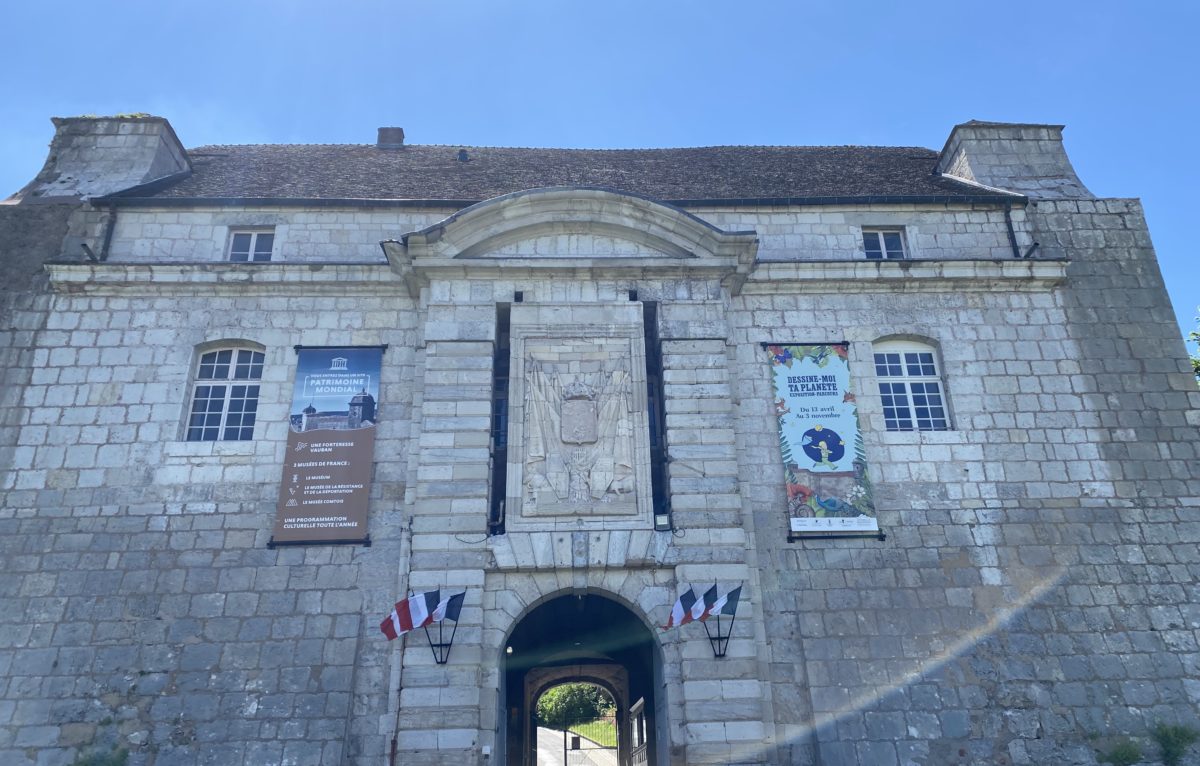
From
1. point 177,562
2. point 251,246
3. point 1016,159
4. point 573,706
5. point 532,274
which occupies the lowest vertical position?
point 573,706

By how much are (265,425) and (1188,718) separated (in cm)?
1153

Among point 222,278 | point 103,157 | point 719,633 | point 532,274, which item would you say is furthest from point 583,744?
point 103,157

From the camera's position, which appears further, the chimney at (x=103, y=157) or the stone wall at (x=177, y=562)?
the chimney at (x=103, y=157)

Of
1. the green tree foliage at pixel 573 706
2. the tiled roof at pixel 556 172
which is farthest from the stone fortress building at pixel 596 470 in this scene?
the green tree foliage at pixel 573 706

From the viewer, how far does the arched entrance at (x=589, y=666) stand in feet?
38.1

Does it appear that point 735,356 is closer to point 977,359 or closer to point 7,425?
point 977,359

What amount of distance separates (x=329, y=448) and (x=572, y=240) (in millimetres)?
4205

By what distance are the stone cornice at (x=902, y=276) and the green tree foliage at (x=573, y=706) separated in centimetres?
2266

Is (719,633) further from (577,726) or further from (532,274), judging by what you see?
(577,726)

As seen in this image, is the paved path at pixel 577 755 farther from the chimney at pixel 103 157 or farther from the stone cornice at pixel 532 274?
the chimney at pixel 103 157

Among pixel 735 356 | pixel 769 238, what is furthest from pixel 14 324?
pixel 769 238

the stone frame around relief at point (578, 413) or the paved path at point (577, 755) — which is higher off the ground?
the stone frame around relief at point (578, 413)

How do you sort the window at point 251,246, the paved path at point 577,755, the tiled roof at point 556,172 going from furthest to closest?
the paved path at point 577,755, the tiled roof at point 556,172, the window at point 251,246

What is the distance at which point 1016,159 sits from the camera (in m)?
14.3
